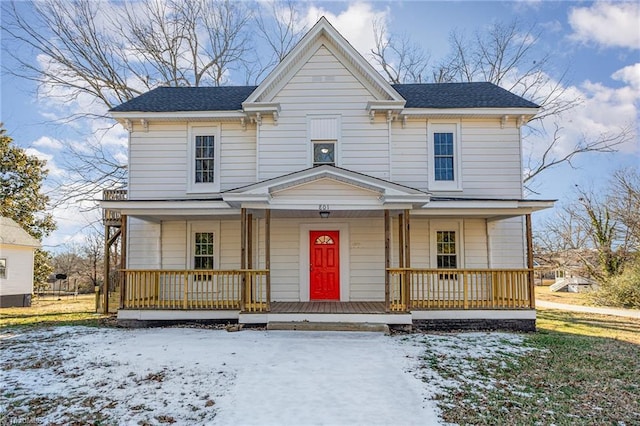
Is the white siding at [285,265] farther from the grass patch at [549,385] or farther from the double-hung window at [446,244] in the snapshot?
the grass patch at [549,385]

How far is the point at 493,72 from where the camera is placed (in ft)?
67.2

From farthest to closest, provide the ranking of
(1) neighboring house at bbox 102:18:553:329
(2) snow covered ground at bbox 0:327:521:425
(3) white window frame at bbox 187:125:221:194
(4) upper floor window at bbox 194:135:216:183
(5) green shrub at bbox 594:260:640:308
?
1. (5) green shrub at bbox 594:260:640:308
2. (4) upper floor window at bbox 194:135:216:183
3. (3) white window frame at bbox 187:125:221:194
4. (1) neighboring house at bbox 102:18:553:329
5. (2) snow covered ground at bbox 0:327:521:425

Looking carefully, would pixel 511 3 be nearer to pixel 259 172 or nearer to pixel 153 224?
pixel 259 172

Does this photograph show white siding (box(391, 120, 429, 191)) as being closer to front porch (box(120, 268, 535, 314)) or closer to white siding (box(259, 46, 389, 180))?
white siding (box(259, 46, 389, 180))

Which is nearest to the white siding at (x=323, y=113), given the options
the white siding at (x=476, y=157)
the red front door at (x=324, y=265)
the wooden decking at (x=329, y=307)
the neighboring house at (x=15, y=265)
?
the white siding at (x=476, y=157)

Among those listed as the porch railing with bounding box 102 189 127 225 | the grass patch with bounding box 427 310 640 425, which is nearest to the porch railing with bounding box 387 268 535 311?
the grass patch with bounding box 427 310 640 425

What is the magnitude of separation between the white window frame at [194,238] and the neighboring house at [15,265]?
36.9 ft

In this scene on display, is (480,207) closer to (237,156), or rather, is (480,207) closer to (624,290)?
(237,156)

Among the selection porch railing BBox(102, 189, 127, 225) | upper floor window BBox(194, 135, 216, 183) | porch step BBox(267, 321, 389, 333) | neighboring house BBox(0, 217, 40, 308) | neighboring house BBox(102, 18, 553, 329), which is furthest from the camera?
neighboring house BBox(0, 217, 40, 308)

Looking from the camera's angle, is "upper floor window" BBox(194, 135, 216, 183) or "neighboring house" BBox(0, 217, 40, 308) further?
"neighboring house" BBox(0, 217, 40, 308)

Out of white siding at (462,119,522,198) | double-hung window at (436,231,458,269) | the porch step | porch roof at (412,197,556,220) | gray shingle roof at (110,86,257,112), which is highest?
gray shingle roof at (110,86,257,112)

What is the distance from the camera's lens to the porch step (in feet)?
29.1

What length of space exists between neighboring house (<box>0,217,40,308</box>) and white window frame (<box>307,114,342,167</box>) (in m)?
15.0

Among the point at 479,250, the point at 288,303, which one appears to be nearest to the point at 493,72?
the point at 479,250
